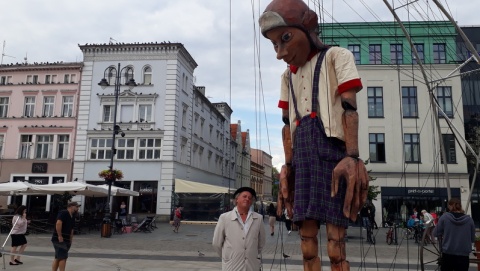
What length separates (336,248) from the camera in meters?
3.06

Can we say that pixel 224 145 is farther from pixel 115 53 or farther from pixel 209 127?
pixel 115 53

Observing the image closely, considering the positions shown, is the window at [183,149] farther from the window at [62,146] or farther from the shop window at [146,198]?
the window at [62,146]

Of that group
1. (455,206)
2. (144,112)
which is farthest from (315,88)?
(144,112)

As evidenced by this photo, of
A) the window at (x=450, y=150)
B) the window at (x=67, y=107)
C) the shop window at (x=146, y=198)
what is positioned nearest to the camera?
the window at (x=450, y=150)

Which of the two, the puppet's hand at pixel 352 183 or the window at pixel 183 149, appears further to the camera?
the window at pixel 183 149

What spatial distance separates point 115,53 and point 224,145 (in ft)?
56.9

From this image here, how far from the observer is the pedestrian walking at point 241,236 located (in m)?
4.02

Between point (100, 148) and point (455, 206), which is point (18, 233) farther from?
point (100, 148)

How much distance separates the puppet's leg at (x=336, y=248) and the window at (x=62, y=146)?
29.0 metres

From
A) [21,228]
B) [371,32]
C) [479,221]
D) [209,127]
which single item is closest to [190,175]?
[209,127]

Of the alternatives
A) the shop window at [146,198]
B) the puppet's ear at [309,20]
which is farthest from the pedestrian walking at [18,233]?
the shop window at [146,198]

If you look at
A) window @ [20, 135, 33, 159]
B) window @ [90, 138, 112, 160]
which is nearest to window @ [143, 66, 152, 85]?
window @ [90, 138, 112, 160]

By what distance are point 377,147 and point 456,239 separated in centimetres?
2152

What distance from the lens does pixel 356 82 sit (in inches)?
127
